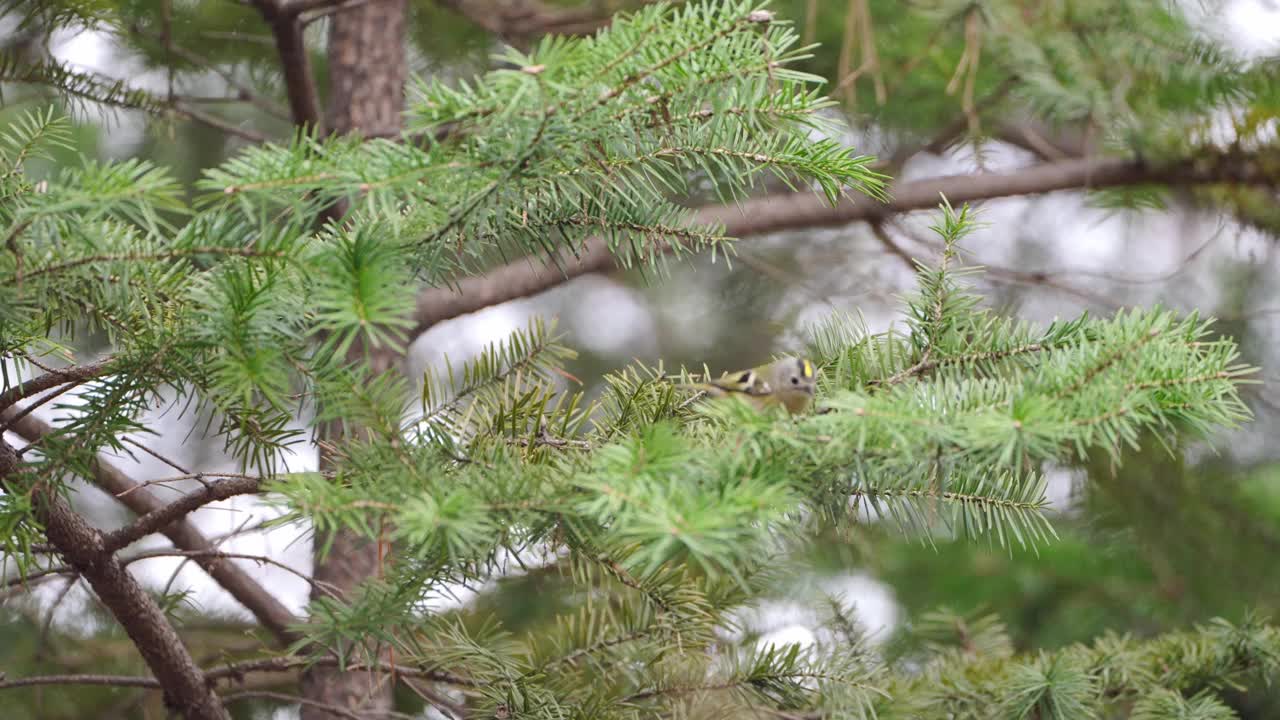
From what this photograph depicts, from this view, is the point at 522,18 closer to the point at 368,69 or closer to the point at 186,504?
the point at 368,69

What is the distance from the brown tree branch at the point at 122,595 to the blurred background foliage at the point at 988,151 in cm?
81

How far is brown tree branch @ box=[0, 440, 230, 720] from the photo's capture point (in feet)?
4.18

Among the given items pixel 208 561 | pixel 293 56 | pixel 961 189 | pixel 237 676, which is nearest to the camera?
pixel 237 676

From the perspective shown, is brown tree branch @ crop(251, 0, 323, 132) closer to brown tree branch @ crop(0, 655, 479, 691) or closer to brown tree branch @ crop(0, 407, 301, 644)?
brown tree branch @ crop(0, 407, 301, 644)

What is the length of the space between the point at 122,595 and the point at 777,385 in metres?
0.91

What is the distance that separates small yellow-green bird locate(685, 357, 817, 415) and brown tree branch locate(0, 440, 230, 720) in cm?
82

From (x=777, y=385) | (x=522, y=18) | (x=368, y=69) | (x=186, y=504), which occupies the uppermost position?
(x=522, y=18)

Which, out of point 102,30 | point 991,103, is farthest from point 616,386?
point 991,103

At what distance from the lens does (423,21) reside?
345 cm

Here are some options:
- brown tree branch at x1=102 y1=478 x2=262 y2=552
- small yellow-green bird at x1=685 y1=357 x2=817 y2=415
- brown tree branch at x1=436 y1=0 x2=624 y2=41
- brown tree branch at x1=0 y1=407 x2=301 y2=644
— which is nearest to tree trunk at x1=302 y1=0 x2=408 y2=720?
brown tree branch at x1=436 y1=0 x2=624 y2=41

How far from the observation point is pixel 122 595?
141cm

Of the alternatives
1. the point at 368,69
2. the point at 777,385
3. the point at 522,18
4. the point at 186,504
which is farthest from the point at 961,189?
the point at 186,504

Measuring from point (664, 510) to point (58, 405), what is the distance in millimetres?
741

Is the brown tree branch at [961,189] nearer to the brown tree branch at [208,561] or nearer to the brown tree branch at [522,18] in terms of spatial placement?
the brown tree branch at [522,18]
